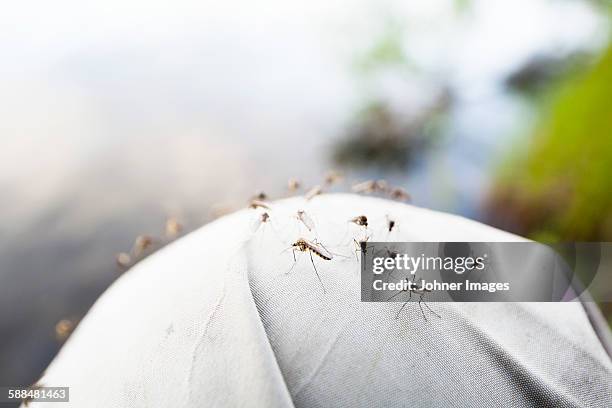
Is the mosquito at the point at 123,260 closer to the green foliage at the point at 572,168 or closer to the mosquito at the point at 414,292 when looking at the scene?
the mosquito at the point at 414,292

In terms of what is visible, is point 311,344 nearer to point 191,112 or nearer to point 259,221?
point 259,221

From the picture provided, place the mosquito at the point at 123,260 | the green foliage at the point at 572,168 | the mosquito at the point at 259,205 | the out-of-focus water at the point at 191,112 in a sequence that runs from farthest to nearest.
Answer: the green foliage at the point at 572,168 < the out-of-focus water at the point at 191,112 < the mosquito at the point at 123,260 < the mosquito at the point at 259,205

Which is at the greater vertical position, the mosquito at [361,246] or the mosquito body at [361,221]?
the mosquito body at [361,221]

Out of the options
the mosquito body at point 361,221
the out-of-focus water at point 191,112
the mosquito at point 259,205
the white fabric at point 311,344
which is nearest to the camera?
the white fabric at point 311,344

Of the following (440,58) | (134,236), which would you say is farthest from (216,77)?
(440,58)

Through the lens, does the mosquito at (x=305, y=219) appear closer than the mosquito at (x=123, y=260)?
Yes

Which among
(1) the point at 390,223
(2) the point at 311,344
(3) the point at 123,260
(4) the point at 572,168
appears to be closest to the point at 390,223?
(1) the point at 390,223

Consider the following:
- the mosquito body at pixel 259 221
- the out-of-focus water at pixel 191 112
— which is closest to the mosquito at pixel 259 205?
the mosquito body at pixel 259 221
